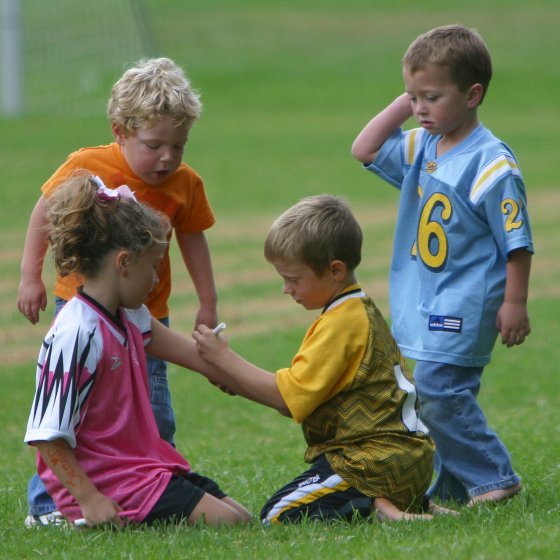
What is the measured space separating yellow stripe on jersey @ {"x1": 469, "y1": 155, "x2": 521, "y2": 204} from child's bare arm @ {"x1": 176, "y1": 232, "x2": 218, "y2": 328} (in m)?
1.34

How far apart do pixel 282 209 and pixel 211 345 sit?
53.2ft

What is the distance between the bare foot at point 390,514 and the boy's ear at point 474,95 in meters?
1.75

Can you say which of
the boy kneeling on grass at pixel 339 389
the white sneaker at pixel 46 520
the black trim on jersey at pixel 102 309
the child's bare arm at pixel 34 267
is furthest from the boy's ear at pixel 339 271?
the white sneaker at pixel 46 520

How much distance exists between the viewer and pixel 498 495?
556cm

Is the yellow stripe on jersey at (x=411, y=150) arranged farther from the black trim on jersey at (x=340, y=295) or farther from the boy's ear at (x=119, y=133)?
the boy's ear at (x=119, y=133)

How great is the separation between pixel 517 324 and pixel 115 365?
1663mm

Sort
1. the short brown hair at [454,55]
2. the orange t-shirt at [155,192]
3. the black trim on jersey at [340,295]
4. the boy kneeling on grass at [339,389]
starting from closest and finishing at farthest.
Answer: the boy kneeling on grass at [339,389] → the black trim on jersey at [340,295] → the short brown hair at [454,55] → the orange t-shirt at [155,192]

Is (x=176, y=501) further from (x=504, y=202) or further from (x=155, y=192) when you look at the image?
(x=504, y=202)

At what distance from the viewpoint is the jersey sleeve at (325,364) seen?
4980 mm

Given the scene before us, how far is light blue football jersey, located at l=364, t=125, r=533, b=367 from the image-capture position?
5.40 meters

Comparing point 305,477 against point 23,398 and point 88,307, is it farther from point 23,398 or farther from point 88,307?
point 23,398

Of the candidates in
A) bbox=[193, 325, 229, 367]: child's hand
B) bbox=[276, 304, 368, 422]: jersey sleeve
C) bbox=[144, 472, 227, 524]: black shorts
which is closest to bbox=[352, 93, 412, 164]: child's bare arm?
bbox=[276, 304, 368, 422]: jersey sleeve

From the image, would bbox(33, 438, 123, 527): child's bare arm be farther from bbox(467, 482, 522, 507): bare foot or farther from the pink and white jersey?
bbox(467, 482, 522, 507): bare foot

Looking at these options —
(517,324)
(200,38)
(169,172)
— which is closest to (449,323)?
(517,324)
